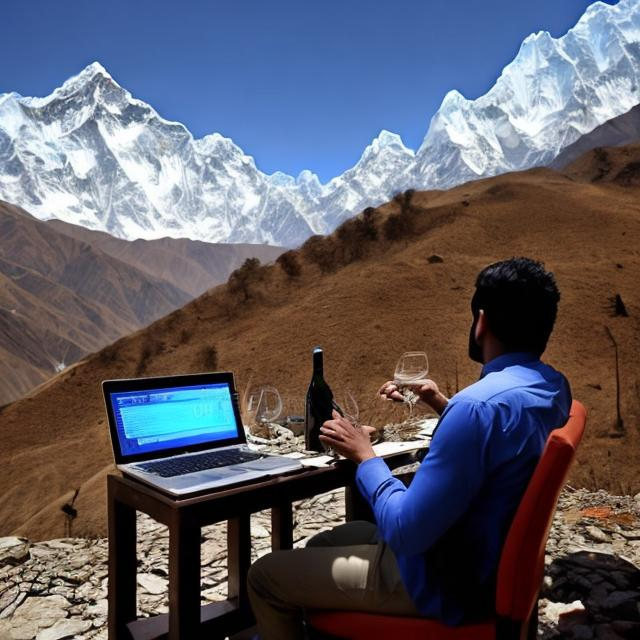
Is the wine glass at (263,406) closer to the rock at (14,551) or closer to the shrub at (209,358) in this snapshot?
the rock at (14,551)

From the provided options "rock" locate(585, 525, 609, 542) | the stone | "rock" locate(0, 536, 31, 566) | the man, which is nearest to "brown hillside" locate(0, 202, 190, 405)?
"rock" locate(0, 536, 31, 566)

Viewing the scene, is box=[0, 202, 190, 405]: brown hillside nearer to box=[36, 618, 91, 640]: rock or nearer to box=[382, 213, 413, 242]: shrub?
box=[382, 213, 413, 242]: shrub

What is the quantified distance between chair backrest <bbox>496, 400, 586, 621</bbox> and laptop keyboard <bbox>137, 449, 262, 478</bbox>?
115 centimetres

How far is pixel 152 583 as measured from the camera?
415 cm

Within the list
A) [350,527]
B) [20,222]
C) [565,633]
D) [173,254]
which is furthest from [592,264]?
[173,254]

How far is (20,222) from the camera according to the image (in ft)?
239

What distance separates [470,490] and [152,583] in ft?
10.7

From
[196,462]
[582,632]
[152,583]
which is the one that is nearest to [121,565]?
[196,462]

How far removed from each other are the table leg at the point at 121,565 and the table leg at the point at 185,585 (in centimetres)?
47

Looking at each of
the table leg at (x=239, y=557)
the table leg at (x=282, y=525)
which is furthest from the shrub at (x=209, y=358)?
the table leg at (x=282, y=525)

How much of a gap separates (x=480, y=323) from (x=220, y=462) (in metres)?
1.16

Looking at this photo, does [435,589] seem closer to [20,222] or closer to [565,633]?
[565,633]

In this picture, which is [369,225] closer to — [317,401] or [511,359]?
[317,401]

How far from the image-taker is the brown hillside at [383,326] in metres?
12.0
